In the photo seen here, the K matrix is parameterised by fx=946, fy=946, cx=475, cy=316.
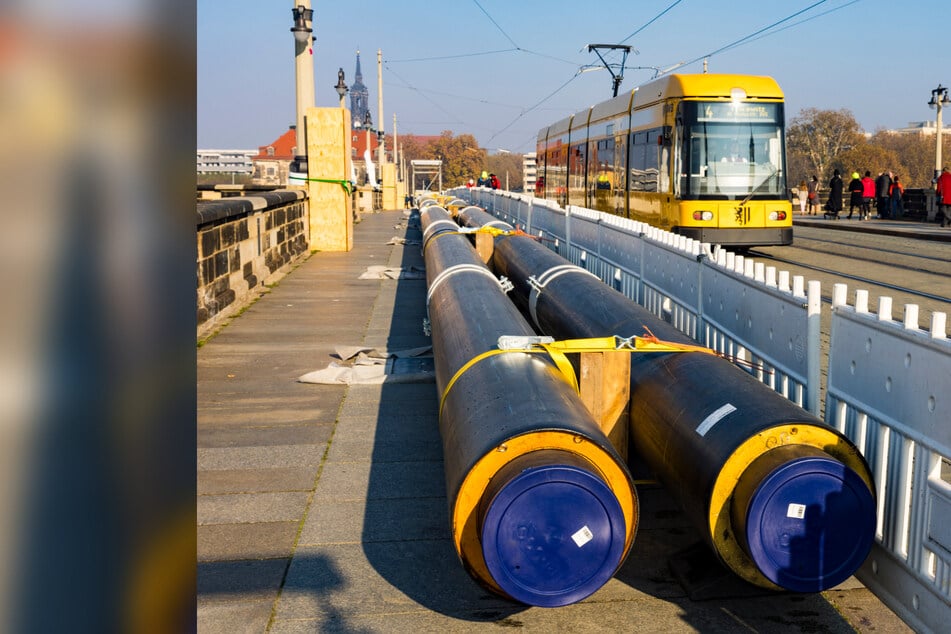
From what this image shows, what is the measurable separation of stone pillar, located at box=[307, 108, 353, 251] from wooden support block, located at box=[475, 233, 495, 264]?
25.5ft

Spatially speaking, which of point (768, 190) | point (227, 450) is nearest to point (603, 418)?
point (227, 450)

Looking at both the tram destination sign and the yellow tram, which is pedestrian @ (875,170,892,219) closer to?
the yellow tram

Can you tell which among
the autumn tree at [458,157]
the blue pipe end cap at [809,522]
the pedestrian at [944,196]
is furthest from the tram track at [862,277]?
the autumn tree at [458,157]

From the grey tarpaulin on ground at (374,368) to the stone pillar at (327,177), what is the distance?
12465 millimetres

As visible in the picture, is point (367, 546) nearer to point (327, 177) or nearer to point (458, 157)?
point (327, 177)

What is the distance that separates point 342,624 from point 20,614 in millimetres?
3462

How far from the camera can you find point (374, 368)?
8.47m

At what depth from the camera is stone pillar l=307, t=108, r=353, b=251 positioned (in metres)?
21.2

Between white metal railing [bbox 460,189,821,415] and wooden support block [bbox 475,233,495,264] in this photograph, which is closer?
white metal railing [bbox 460,189,821,415]

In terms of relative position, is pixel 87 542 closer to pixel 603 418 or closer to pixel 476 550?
pixel 476 550

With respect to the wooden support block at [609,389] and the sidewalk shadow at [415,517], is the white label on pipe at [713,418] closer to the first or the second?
the wooden support block at [609,389]

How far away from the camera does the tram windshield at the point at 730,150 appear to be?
53.8ft

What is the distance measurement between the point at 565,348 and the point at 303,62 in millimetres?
17440

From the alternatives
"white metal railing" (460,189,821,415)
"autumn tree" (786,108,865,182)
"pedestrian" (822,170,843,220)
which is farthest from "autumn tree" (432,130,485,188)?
"white metal railing" (460,189,821,415)
